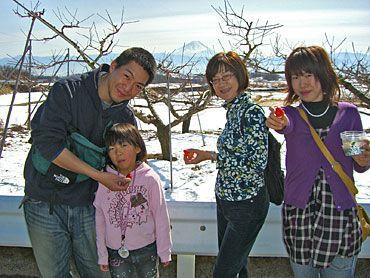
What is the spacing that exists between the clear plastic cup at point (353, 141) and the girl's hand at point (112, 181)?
99 centimetres

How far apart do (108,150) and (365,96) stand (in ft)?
10.4

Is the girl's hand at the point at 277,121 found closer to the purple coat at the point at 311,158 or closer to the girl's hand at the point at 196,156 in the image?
the purple coat at the point at 311,158

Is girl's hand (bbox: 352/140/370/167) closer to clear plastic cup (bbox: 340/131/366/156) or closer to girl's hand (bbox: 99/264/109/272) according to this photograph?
clear plastic cup (bbox: 340/131/366/156)

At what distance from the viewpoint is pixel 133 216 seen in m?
2.26

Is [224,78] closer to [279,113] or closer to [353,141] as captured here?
[279,113]

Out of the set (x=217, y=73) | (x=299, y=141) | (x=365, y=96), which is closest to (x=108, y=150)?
(x=217, y=73)

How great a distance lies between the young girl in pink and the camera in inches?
88.5

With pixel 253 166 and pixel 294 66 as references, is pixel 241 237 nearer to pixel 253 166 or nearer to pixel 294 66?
pixel 253 166

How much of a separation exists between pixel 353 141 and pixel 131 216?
3.59 feet

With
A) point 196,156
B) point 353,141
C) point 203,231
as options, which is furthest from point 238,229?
point 353,141

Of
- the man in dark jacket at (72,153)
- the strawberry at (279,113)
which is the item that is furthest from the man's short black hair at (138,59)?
the strawberry at (279,113)

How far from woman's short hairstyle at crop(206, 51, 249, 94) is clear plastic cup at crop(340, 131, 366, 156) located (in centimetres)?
58

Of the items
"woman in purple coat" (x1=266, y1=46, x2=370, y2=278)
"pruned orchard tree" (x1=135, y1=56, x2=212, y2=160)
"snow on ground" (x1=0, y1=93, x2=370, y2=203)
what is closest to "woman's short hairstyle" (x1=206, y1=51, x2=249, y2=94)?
"woman in purple coat" (x1=266, y1=46, x2=370, y2=278)

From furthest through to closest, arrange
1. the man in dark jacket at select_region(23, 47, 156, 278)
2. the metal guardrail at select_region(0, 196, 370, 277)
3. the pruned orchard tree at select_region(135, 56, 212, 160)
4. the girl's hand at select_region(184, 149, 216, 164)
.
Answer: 1. the pruned orchard tree at select_region(135, 56, 212, 160)
2. the metal guardrail at select_region(0, 196, 370, 277)
3. the girl's hand at select_region(184, 149, 216, 164)
4. the man in dark jacket at select_region(23, 47, 156, 278)
